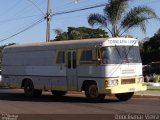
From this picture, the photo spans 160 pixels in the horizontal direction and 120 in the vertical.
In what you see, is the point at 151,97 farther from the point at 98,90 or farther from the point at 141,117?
the point at 141,117

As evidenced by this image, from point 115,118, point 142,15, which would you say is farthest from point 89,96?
point 142,15

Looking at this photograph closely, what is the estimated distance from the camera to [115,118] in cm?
1492

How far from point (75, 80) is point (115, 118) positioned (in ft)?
22.1

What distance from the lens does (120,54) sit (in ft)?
67.7

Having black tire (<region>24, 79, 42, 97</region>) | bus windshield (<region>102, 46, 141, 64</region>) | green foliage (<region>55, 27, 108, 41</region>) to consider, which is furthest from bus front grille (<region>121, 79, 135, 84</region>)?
green foliage (<region>55, 27, 108, 41</region>)

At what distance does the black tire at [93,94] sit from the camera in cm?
2062

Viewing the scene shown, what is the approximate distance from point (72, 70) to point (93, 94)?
158 centimetres

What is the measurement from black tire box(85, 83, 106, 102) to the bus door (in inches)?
28.5

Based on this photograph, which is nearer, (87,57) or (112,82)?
(112,82)

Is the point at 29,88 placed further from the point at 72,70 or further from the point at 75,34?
the point at 75,34

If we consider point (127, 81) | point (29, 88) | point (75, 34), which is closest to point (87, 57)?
point (127, 81)

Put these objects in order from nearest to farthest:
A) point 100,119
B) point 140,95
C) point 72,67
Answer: point 100,119
point 72,67
point 140,95

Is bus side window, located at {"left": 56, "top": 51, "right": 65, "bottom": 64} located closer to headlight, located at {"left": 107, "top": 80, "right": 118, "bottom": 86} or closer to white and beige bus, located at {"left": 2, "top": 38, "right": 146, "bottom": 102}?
white and beige bus, located at {"left": 2, "top": 38, "right": 146, "bottom": 102}

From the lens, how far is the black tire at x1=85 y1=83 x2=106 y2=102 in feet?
67.7
